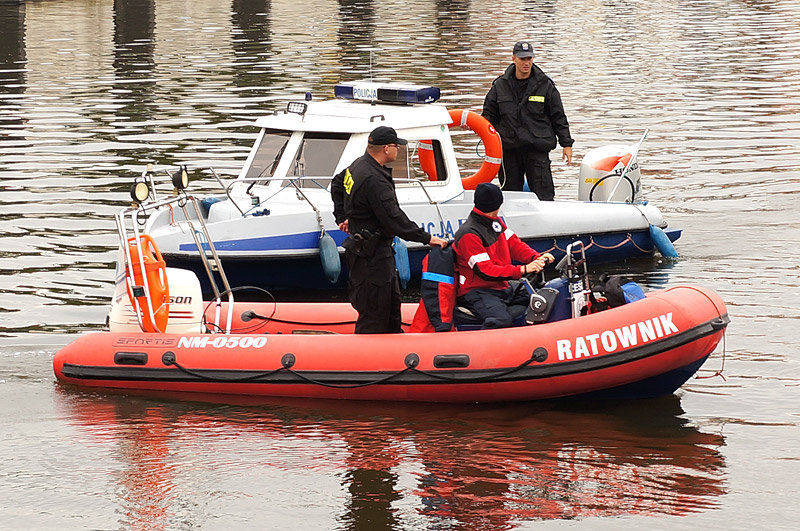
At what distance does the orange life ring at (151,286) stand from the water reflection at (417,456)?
596mm

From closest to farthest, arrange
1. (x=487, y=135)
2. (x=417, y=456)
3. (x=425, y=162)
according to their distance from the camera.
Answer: (x=417, y=456) → (x=425, y=162) → (x=487, y=135)

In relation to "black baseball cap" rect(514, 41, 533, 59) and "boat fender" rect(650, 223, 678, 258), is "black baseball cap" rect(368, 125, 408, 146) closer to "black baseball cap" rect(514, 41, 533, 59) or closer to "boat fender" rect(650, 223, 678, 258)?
"black baseball cap" rect(514, 41, 533, 59)

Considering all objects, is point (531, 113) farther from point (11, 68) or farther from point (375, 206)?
point (11, 68)

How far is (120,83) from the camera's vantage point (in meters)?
28.5

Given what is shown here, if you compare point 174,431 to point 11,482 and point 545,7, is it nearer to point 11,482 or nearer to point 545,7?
point 11,482

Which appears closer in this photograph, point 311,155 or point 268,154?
point 311,155

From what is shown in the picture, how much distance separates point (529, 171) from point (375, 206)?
4947 mm

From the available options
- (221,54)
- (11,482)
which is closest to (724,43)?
(221,54)

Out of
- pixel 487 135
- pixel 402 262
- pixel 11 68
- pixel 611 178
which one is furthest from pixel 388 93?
pixel 11 68

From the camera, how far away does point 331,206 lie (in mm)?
12086

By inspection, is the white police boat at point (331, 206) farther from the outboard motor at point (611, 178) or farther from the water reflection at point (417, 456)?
the water reflection at point (417, 456)

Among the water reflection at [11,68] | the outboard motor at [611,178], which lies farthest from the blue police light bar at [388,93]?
the water reflection at [11,68]

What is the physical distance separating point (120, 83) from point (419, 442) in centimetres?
2162

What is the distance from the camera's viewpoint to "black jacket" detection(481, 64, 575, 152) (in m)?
13.4
